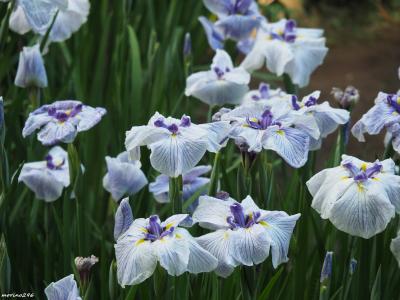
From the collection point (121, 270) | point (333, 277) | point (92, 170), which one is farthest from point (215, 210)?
point (92, 170)

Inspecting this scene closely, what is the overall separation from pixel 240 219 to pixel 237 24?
1328 mm

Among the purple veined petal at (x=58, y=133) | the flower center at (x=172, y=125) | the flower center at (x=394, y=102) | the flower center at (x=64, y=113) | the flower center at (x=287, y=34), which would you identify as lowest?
the purple veined petal at (x=58, y=133)

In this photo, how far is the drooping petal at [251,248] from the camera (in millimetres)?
1542

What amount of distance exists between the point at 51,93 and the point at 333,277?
140 cm

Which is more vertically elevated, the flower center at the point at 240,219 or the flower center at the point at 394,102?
the flower center at the point at 394,102

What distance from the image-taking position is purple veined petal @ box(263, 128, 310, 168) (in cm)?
176

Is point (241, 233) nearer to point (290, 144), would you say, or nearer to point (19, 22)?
point (290, 144)

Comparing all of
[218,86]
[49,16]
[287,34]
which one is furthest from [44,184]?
[287,34]

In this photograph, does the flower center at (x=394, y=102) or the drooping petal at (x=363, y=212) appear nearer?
the drooping petal at (x=363, y=212)

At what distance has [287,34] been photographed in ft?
8.81

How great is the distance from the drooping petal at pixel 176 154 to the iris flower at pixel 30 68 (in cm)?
73

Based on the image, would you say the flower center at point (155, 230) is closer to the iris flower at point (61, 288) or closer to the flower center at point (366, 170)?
the iris flower at point (61, 288)

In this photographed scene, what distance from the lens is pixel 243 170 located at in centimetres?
184

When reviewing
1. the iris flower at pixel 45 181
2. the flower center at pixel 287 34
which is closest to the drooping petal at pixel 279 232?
the iris flower at pixel 45 181
